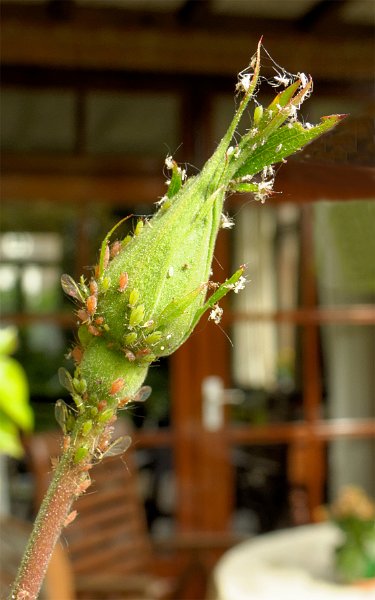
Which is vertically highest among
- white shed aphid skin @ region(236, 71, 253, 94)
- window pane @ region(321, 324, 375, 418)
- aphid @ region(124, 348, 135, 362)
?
white shed aphid skin @ region(236, 71, 253, 94)

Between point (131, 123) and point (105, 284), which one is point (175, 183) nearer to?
point (105, 284)

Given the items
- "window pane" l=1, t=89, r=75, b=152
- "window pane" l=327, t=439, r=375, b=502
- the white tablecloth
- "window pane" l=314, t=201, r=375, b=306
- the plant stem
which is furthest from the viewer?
"window pane" l=327, t=439, r=375, b=502

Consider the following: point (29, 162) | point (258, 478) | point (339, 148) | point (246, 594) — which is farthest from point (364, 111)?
point (258, 478)

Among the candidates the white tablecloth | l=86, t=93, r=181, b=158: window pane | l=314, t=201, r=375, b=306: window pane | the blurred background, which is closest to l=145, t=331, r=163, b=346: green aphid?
l=314, t=201, r=375, b=306: window pane

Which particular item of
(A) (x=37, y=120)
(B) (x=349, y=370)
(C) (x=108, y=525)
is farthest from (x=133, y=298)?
(B) (x=349, y=370)

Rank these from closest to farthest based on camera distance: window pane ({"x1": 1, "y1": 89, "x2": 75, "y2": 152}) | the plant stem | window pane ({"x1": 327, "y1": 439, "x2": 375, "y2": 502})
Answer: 1. the plant stem
2. window pane ({"x1": 1, "y1": 89, "x2": 75, "y2": 152})
3. window pane ({"x1": 327, "y1": 439, "x2": 375, "y2": 502})

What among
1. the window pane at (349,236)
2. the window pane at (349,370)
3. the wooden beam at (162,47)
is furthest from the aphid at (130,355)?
the window pane at (349,370)

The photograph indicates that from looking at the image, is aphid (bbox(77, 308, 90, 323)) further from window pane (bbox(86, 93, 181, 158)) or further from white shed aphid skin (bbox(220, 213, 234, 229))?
window pane (bbox(86, 93, 181, 158))

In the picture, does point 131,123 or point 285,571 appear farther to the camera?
point 131,123
